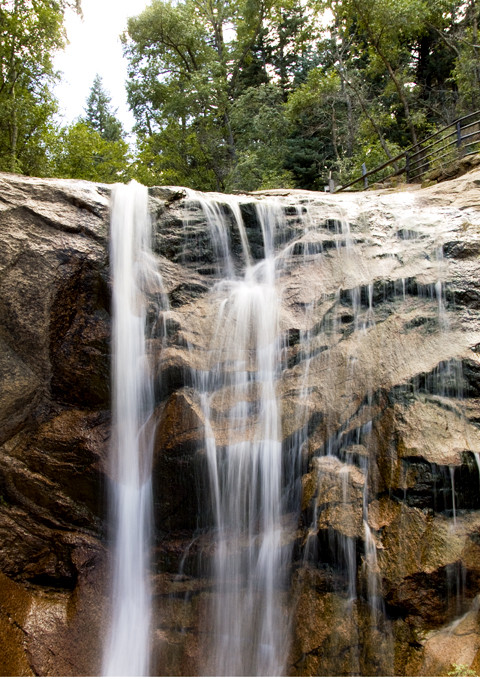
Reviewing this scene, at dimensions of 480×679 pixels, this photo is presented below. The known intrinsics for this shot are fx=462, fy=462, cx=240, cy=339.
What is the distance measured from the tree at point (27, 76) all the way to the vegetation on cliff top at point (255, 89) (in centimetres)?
5

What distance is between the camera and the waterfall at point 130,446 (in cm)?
530

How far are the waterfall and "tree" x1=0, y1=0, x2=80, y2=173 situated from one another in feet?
40.4

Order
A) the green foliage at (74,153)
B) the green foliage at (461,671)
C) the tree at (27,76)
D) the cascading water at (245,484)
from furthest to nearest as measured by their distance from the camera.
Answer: the green foliage at (74,153), the tree at (27,76), the cascading water at (245,484), the green foliage at (461,671)

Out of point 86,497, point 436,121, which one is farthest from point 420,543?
point 436,121

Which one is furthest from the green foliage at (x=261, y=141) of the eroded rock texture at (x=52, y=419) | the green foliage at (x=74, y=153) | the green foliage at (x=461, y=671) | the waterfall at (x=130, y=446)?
the green foliage at (x=461, y=671)

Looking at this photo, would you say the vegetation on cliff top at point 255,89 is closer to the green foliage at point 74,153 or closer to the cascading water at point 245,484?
the green foliage at point 74,153

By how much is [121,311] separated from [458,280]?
15.3ft

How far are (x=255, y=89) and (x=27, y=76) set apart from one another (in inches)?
440

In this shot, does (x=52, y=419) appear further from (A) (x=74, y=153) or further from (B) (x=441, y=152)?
(A) (x=74, y=153)

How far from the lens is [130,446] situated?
5895 millimetres

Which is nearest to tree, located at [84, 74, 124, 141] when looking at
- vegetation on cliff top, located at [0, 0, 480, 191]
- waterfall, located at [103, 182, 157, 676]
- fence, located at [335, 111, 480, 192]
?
vegetation on cliff top, located at [0, 0, 480, 191]

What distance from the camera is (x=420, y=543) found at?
4887 millimetres

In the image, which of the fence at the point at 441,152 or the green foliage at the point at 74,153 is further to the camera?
the green foliage at the point at 74,153

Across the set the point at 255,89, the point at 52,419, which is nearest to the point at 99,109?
the point at 255,89
